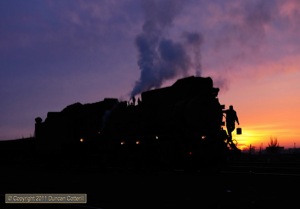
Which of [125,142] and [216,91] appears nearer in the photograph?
[216,91]

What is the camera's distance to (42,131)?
2880cm

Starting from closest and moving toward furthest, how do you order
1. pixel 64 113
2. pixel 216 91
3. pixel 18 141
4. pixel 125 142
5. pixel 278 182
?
pixel 278 182 → pixel 216 91 → pixel 125 142 → pixel 64 113 → pixel 18 141

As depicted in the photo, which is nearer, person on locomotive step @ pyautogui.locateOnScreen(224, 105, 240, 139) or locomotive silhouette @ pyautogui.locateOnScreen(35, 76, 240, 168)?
locomotive silhouette @ pyautogui.locateOnScreen(35, 76, 240, 168)

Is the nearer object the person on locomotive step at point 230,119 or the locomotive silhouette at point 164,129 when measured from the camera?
the locomotive silhouette at point 164,129

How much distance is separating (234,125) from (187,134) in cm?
256

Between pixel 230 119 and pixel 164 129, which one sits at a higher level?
pixel 230 119

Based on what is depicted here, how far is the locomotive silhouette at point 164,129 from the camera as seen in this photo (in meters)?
19.3

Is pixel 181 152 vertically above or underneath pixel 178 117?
underneath

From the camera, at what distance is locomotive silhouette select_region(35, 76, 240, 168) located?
1928cm

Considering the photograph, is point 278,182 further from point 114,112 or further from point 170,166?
point 114,112

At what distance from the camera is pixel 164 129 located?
65.5ft

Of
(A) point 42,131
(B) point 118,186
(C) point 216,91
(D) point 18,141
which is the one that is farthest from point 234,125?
(D) point 18,141

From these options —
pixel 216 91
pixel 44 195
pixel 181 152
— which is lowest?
pixel 44 195

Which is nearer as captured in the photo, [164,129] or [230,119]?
[164,129]
